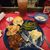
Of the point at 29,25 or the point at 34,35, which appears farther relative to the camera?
the point at 29,25

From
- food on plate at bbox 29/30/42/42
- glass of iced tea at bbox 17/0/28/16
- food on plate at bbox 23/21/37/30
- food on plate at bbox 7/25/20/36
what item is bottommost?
food on plate at bbox 29/30/42/42

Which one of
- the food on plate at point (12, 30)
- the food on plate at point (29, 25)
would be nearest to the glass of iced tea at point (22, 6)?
the food on plate at point (29, 25)

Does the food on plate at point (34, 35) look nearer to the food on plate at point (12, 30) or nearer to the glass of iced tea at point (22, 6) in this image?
the food on plate at point (12, 30)

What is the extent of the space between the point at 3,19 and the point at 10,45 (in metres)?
0.35

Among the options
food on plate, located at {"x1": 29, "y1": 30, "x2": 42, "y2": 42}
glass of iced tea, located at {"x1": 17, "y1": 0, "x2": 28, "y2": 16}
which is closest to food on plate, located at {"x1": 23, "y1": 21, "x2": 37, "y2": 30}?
food on plate, located at {"x1": 29, "y1": 30, "x2": 42, "y2": 42}

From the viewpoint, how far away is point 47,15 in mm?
1101

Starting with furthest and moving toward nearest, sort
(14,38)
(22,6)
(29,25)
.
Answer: (22,6) → (29,25) → (14,38)

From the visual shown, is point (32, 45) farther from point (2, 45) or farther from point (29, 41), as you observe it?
point (2, 45)

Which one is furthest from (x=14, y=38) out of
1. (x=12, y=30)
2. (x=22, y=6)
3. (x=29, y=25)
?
(x=22, y=6)

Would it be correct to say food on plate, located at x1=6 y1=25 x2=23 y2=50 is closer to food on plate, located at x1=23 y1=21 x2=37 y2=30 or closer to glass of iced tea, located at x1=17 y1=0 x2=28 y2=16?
food on plate, located at x1=23 y1=21 x2=37 y2=30

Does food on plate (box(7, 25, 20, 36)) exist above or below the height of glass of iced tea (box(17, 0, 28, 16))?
below

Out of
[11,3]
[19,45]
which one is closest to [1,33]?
[19,45]

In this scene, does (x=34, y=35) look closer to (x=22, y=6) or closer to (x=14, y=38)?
(x=14, y=38)

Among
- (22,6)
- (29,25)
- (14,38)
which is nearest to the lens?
(14,38)
